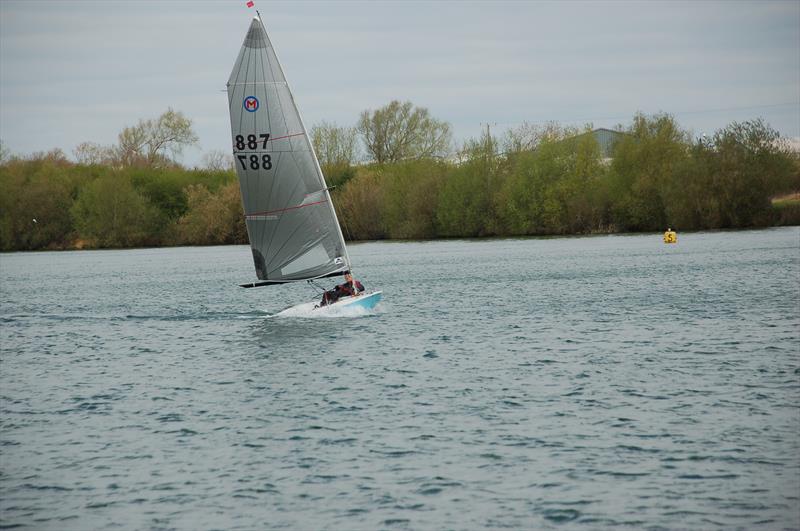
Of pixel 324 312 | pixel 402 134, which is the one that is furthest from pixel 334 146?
pixel 324 312

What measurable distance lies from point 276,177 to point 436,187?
92427 mm

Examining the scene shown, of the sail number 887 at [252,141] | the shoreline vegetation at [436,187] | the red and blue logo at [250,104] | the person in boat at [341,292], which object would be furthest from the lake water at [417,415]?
the shoreline vegetation at [436,187]

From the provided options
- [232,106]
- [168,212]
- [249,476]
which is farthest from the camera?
[168,212]

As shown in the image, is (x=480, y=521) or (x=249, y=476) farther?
(x=249, y=476)

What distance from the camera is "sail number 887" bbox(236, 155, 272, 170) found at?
3766cm

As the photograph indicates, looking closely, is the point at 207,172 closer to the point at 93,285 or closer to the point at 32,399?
the point at 93,285

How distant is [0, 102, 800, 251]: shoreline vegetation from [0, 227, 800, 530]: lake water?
61.6m

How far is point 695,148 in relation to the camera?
11031 cm

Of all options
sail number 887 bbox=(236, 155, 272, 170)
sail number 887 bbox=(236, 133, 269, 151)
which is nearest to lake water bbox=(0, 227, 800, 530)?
sail number 887 bbox=(236, 155, 272, 170)

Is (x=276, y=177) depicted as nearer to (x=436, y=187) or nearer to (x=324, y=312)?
(x=324, y=312)

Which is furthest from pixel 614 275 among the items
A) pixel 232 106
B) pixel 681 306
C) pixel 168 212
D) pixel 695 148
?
pixel 168 212

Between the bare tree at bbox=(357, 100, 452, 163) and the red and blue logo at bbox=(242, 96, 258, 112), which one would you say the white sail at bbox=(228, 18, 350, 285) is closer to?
the red and blue logo at bbox=(242, 96, 258, 112)

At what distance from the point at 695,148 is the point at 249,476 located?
98.9 metres

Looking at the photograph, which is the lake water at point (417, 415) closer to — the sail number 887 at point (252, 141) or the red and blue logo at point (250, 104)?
the sail number 887 at point (252, 141)
